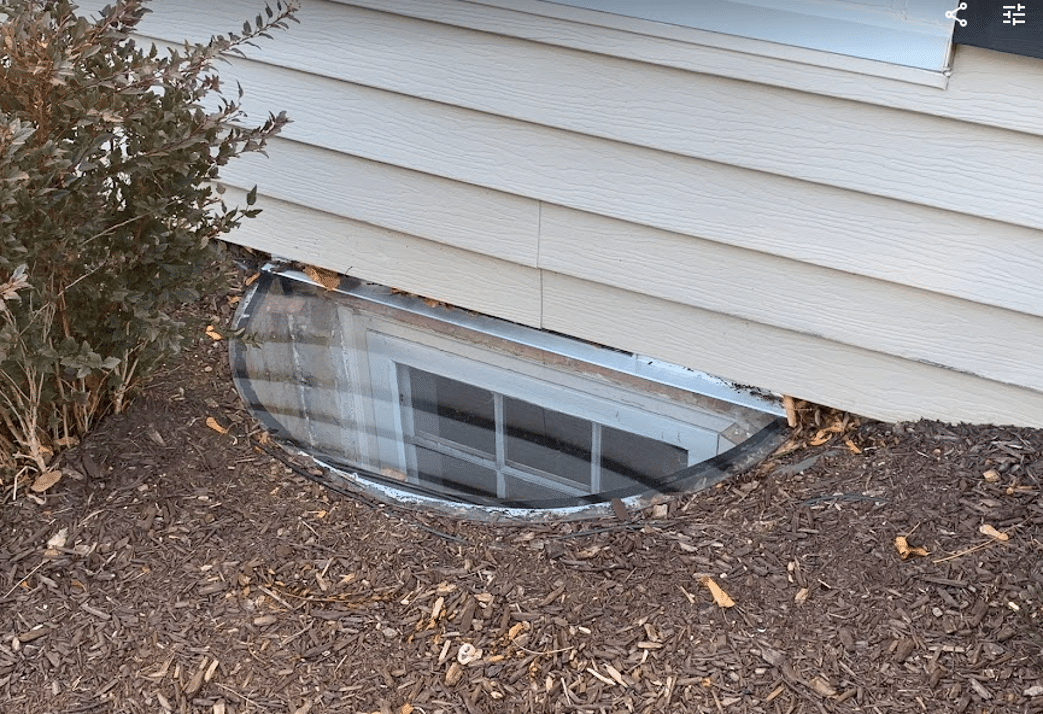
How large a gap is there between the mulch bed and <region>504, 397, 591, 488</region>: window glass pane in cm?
20

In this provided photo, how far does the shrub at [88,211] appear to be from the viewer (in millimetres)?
1975

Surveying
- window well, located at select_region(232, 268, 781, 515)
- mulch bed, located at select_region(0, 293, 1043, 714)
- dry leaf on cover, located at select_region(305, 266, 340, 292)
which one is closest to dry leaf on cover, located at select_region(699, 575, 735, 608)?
mulch bed, located at select_region(0, 293, 1043, 714)

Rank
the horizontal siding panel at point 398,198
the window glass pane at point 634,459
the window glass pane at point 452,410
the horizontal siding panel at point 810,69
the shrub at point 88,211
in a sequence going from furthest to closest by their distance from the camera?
1. the horizontal siding panel at point 398,198
2. the window glass pane at point 452,410
3. the window glass pane at point 634,459
4. the horizontal siding panel at point 810,69
5. the shrub at point 88,211

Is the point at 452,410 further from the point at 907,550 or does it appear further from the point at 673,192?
Result: the point at 907,550

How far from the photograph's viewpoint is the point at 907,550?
7.43 feet

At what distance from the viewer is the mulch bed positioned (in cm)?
206

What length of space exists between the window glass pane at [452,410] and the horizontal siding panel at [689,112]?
69cm

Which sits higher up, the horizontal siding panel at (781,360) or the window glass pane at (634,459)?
the horizontal siding panel at (781,360)

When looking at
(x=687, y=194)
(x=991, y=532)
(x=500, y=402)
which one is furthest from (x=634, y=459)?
(x=991, y=532)

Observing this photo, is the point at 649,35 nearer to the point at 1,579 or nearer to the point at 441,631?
the point at 441,631

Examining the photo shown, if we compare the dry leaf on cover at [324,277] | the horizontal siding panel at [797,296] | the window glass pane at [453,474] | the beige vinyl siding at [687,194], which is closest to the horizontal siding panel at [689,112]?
the beige vinyl siding at [687,194]

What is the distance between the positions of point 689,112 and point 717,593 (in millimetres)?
1038

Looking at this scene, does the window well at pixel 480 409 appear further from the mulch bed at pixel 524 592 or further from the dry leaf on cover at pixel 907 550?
the dry leaf on cover at pixel 907 550

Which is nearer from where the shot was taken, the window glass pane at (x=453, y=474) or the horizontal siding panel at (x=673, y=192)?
the horizontal siding panel at (x=673, y=192)
